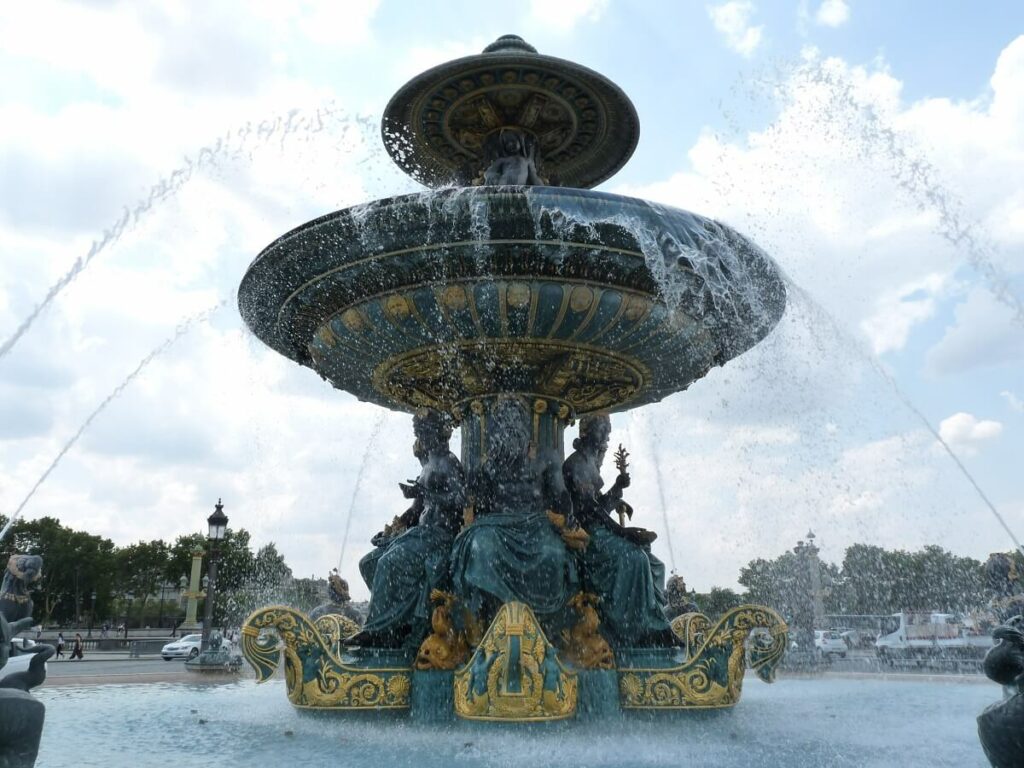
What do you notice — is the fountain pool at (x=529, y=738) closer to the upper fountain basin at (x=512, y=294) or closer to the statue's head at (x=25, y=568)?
the statue's head at (x=25, y=568)

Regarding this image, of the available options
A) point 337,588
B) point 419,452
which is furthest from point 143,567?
point 419,452

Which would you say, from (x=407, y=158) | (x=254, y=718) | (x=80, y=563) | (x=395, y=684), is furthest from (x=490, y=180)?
(x=80, y=563)

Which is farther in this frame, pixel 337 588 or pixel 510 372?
pixel 337 588

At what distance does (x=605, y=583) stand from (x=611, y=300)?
2.51m

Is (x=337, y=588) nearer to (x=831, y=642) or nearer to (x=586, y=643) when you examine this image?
(x=586, y=643)

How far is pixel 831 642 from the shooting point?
2136cm

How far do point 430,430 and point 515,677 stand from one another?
8.69 feet

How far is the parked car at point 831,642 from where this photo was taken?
19.4 meters

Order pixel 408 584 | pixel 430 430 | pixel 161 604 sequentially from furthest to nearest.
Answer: pixel 161 604 → pixel 430 430 → pixel 408 584

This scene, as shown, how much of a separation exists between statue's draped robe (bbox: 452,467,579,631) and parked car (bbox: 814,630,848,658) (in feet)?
46.0

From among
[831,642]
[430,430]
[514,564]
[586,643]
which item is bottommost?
[831,642]

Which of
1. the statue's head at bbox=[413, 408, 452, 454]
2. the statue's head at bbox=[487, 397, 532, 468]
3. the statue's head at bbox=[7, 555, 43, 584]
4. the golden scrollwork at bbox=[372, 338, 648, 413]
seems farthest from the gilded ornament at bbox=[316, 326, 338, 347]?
the statue's head at bbox=[7, 555, 43, 584]

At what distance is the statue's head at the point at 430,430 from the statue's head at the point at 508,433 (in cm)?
47

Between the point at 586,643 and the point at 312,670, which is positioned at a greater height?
the point at 586,643
